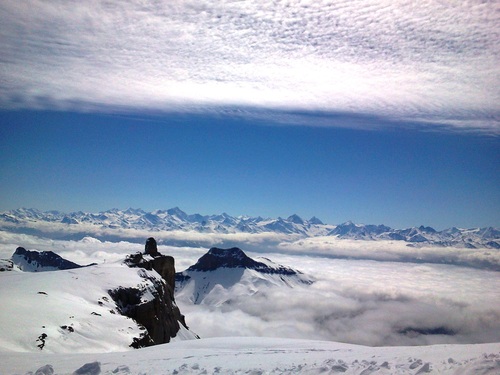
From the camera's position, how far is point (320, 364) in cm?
1809

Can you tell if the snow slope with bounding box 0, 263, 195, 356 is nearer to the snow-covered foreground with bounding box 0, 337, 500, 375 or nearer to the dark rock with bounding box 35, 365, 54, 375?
the snow-covered foreground with bounding box 0, 337, 500, 375

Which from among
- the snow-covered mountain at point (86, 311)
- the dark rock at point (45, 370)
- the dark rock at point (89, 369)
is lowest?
the snow-covered mountain at point (86, 311)

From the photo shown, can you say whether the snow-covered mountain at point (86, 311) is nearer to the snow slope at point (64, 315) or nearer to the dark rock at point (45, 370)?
the snow slope at point (64, 315)

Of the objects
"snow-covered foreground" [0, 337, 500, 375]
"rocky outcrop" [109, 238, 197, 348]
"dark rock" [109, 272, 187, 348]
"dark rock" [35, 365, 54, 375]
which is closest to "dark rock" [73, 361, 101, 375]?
"snow-covered foreground" [0, 337, 500, 375]

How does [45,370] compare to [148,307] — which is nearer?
[45,370]

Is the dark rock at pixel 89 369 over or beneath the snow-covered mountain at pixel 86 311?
over

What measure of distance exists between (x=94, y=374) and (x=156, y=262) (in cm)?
10009

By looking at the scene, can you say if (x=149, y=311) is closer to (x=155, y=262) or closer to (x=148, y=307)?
(x=148, y=307)

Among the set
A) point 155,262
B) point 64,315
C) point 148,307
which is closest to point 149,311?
point 148,307

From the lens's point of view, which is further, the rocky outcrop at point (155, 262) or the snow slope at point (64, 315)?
the rocky outcrop at point (155, 262)

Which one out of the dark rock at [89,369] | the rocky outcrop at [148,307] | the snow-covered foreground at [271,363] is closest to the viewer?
the snow-covered foreground at [271,363]

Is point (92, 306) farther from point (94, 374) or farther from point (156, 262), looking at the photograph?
point (156, 262)

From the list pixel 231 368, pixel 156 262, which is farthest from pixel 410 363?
pixel 156 262

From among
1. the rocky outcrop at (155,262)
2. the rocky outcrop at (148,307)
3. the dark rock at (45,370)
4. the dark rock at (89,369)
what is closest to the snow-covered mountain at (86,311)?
the rocky outcrop at (148,307)
